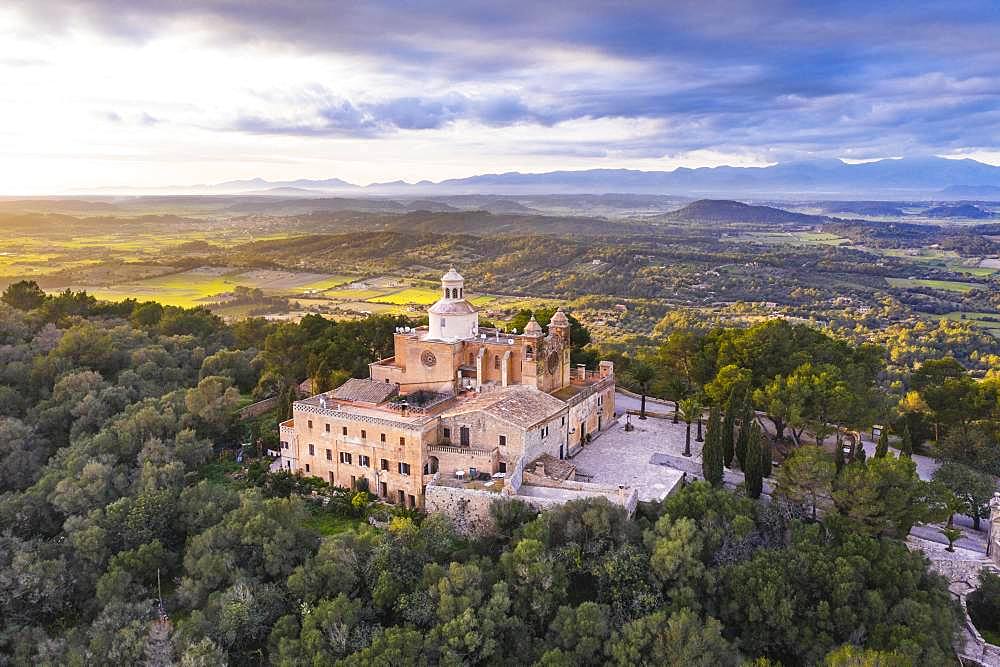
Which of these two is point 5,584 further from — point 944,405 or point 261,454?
point 944,405

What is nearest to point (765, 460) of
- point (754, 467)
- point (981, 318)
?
point (754, 467)

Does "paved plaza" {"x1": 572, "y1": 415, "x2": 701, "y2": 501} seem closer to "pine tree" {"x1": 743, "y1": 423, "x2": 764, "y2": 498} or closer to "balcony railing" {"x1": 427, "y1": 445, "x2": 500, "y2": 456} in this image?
"pine tree" {"x1": 743, "y1": 423, "x2": 764, "y2": 498}

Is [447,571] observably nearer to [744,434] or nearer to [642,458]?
[642,458]

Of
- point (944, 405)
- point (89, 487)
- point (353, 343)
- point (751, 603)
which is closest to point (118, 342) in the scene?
point (353, 343)

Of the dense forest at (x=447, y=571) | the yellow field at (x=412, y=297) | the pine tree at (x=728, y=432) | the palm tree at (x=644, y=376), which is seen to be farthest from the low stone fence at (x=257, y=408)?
the yellow field at (x=412, y=297)

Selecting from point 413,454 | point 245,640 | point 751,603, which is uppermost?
point 413,454
